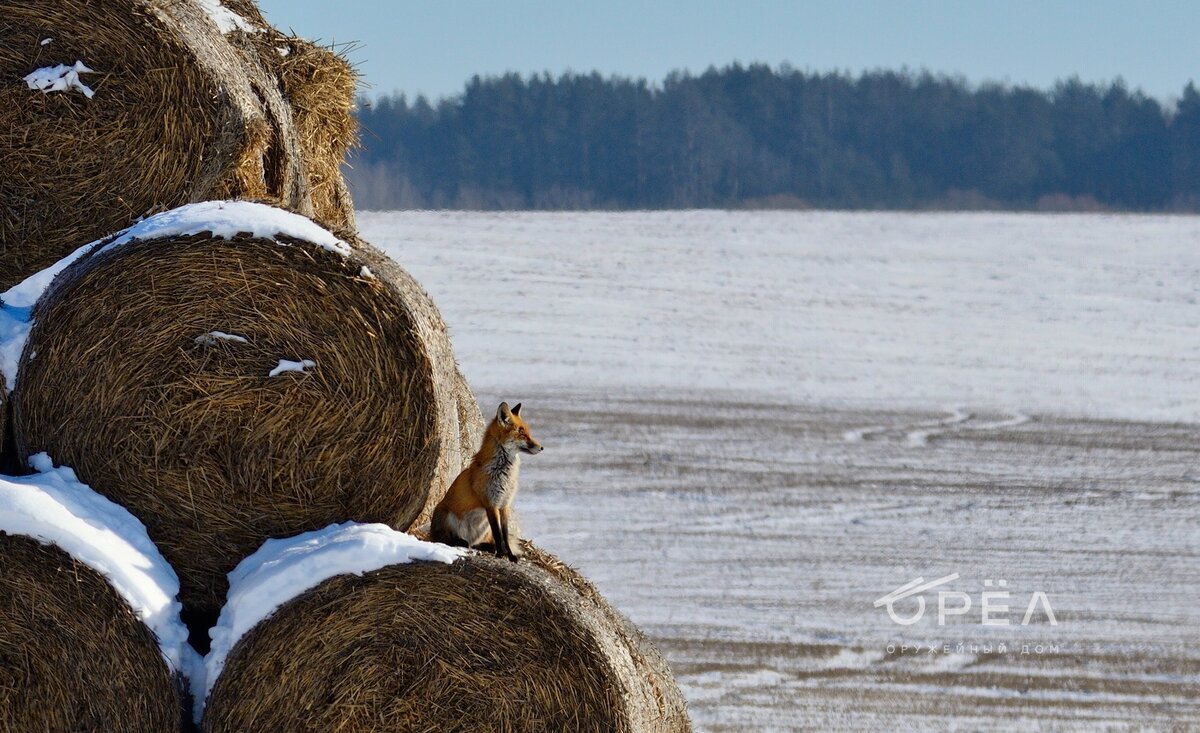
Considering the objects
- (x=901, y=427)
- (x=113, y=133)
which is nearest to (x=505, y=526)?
(x=113, y=133)

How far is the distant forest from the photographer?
41.5 m

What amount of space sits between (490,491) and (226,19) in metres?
2.72

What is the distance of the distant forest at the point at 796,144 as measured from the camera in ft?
136

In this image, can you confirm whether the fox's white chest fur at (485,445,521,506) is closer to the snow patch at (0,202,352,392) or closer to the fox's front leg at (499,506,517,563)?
the fox's front leg at (499,506,517,563)

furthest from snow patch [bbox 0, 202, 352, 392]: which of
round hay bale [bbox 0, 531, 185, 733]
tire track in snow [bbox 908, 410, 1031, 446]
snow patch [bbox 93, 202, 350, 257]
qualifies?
tire track in snow [bbox 908, 410, 1031, 446]

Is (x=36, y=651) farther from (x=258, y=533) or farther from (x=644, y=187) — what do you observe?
(x=644, y=187)

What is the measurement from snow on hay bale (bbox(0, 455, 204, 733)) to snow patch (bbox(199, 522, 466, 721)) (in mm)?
120

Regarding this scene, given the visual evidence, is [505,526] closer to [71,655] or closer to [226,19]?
[71,655]

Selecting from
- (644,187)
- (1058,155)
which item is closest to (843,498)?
(644,187)

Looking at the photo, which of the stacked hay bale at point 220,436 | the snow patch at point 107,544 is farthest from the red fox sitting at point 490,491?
the snow patch at point 107,544

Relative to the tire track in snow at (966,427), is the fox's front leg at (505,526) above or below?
above

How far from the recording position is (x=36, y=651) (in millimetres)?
3910

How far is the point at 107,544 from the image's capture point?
12.9 feet

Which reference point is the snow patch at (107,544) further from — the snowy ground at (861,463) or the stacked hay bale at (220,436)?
the snowy ground at (861,463)
